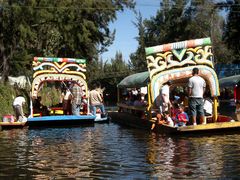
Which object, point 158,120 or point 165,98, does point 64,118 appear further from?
point 165,98

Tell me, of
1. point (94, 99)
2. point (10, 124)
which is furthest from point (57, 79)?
point (10, 124)

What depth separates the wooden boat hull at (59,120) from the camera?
2230 cm

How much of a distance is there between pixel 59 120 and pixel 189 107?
7.52 meters

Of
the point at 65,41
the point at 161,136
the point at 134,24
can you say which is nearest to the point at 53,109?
the point at 161,136

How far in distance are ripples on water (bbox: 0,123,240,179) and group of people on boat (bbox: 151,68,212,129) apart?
93cm

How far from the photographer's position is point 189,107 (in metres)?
17.0

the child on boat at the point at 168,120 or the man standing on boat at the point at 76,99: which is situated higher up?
the man standing on boat at the point at 76,99

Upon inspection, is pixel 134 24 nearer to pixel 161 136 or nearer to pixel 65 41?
pixel 65 41

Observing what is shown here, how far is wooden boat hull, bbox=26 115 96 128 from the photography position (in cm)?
2230

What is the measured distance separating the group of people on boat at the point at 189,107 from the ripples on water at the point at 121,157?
36.6 inches

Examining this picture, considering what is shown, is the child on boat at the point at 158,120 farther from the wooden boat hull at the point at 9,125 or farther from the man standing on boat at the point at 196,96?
the wooden boat hull at the point at 9,125

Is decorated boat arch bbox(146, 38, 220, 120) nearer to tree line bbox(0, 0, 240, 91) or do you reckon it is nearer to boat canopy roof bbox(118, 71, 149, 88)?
boat canopy roof bbox(118, 71, 149, 88)

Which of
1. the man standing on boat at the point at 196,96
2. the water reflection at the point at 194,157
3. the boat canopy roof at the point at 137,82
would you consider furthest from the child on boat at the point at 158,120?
the boat canopy roof at the point at 137,82

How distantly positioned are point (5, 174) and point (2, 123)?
1185cm
